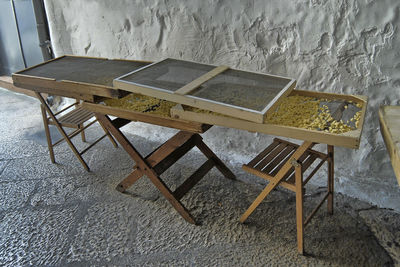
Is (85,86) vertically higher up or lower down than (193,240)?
higher up

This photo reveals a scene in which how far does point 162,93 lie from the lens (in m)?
1.99

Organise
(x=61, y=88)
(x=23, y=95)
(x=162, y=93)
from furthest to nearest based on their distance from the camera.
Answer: (x=23, y=95)
(x=61, y=88)
(x=162, y=93)

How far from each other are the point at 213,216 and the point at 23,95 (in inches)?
158

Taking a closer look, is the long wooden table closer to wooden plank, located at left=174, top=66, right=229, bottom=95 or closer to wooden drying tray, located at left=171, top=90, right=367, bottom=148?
wooden drying tray, located at left=171, top=90, right=367, bottom=148

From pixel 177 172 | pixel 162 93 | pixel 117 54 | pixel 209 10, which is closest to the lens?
pixel 162 93

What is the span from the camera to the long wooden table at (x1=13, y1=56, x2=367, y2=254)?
191cm

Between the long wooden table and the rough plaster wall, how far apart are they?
0.45m

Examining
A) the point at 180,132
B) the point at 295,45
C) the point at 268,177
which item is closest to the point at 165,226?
the point at 180,132

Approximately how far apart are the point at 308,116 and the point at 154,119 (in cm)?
93

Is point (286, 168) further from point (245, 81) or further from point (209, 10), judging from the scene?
point (209, 10)

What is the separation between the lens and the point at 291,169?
7.52 ft

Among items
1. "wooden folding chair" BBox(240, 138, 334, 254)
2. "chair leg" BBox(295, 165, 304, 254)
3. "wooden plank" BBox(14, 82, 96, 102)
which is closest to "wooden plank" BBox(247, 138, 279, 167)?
"wooden folding chair" BBox(240, 138, 334, 254)

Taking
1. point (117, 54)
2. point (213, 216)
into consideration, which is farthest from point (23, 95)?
point (213, 216)

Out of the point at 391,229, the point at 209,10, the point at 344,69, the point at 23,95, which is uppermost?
the point at 209,10
